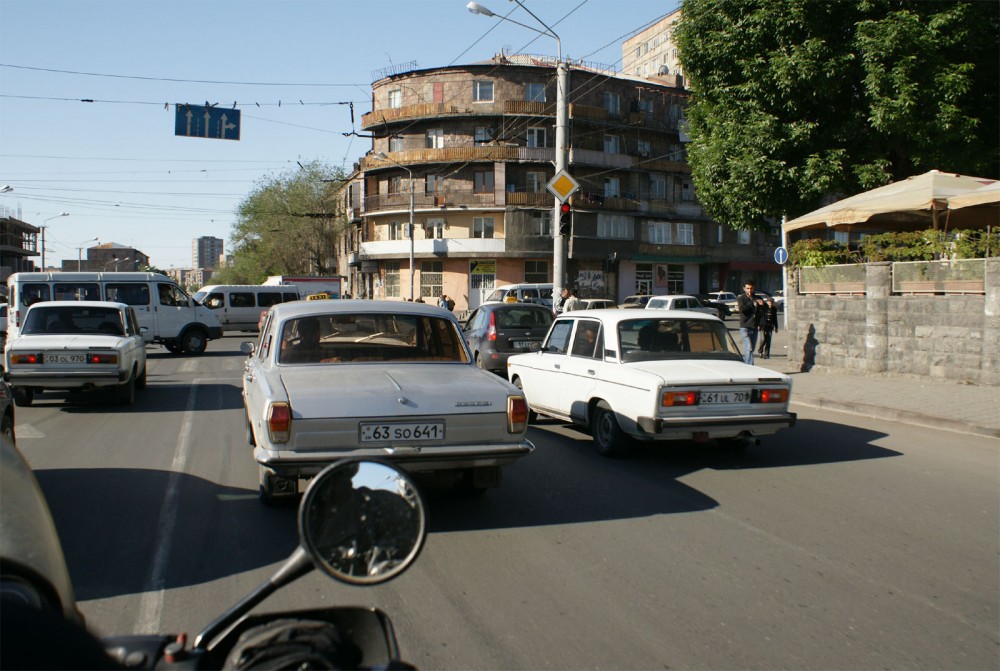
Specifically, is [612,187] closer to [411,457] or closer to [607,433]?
[607,433]

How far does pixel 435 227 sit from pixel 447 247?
2193 mm

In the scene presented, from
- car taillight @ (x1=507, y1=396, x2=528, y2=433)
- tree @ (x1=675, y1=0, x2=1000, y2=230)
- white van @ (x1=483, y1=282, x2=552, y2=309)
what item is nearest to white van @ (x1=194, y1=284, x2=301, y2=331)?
white van @ (x1=483, y1=282, x2=552, y2=309)

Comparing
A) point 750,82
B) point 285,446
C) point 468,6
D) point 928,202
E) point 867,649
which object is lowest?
point 867,649

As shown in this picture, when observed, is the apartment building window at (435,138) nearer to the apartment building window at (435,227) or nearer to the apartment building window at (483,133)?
the apartment building window at (483,133)

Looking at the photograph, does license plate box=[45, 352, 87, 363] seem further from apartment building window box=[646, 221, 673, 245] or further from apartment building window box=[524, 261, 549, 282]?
apartment building window box=[646, 221, 673, 245]

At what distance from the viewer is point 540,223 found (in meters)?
59.2

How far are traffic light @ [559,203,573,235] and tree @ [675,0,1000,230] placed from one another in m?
4.08

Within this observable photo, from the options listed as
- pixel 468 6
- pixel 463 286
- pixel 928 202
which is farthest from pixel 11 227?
pixel 928 202

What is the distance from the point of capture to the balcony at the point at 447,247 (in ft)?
193

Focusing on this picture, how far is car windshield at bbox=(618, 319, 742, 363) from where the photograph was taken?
28.8 feet

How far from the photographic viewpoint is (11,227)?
104812 mm

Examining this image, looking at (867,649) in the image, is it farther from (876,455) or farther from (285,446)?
(876,455)

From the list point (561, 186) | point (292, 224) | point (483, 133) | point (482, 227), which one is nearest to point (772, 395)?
point (561, 186)

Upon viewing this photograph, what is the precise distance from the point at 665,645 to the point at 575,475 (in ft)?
12.3
